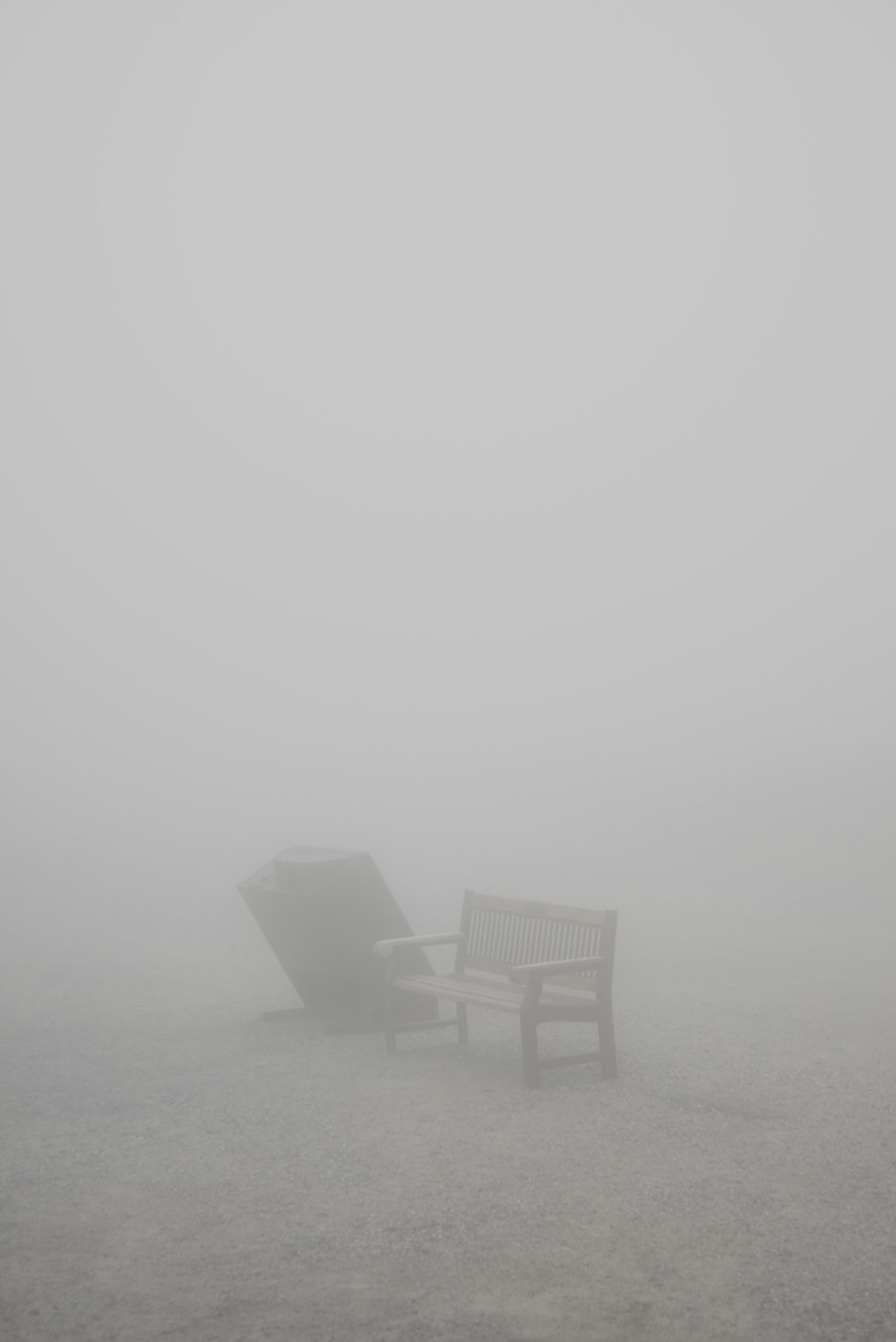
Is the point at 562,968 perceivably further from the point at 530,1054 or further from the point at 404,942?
the point at 404,942

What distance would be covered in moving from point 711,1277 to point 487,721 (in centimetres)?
3269

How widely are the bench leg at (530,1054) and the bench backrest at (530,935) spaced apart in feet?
2.24

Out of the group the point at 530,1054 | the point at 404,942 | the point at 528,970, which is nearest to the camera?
the point at 530,1054

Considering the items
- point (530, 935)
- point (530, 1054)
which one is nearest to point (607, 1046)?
point (530, 1054)

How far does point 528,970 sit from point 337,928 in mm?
2172

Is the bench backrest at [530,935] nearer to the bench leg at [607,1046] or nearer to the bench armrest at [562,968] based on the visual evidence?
the bench armrest at [562,968]

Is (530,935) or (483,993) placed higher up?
(530,935)

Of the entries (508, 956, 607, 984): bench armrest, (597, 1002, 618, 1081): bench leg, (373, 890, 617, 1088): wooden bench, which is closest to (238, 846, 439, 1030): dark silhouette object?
(373, 890, 617, 1088): wooden bench

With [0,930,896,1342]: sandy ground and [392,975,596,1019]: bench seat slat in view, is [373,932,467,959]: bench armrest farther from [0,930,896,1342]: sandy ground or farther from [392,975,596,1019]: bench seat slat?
[0,930,896,1342]: sandy ground

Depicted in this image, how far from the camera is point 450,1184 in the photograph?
4.85 meters

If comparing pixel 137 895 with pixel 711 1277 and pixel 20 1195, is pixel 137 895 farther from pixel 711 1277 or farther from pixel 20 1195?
pixel 711 1277

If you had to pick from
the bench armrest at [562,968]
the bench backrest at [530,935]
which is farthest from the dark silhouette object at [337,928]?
the bench armrest at [562,968]

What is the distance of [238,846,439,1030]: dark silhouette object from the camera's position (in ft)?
26.2

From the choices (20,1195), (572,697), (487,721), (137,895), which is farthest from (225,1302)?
(572,697)
